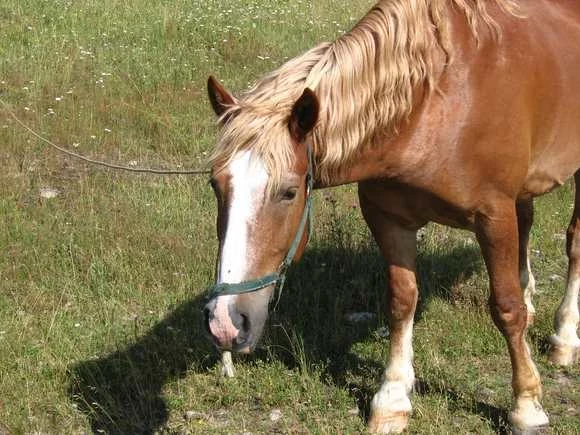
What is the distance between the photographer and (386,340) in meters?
4.70

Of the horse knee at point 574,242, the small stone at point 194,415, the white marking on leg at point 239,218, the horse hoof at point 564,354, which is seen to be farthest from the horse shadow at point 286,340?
the white marking on leg at point 239,218

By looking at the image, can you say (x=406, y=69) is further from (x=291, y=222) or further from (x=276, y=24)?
(x=276, y=24)

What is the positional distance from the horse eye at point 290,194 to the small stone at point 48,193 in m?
3.48

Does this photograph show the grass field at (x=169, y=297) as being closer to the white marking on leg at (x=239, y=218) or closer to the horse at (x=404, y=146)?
the horse at (x=404, y=146)

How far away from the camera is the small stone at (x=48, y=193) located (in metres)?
5.97

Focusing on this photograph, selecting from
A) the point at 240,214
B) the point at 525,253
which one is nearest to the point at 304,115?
the point at 240,214

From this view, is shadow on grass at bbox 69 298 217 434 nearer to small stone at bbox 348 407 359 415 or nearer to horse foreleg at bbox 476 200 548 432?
small stone at bbox 348 407 359 415

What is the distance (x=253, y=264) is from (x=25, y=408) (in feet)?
5.56

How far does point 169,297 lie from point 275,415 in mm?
1167

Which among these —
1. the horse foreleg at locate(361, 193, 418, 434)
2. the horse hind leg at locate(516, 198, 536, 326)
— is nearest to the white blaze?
the horse foreleg at locate(361, 193, 418, 434)

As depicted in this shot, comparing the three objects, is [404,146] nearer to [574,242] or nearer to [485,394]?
[485,394]

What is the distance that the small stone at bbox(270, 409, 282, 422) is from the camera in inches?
156

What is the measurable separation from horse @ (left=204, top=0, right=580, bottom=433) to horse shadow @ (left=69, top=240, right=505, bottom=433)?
55 centimetres

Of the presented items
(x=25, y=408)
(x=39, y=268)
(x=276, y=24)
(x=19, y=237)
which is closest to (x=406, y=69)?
(x=25, y=408)
